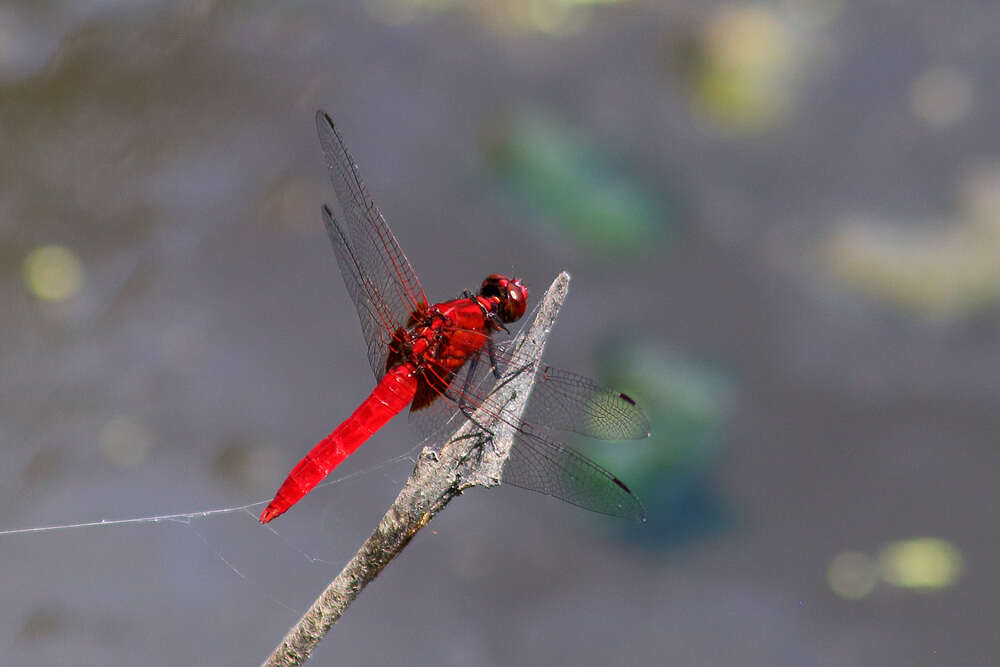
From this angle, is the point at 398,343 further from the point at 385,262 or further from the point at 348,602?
the point at 348,602

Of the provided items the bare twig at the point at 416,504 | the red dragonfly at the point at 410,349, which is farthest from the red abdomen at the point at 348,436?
the bare twig at the point at 416,504

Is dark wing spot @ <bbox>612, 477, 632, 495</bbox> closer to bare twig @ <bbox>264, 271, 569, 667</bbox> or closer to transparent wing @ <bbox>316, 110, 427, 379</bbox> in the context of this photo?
bare twig @ <bbox>264, 271, 569, 667</bbox>

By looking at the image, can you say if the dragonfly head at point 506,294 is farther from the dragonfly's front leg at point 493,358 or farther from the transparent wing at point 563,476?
the transparent wing at point 563,476

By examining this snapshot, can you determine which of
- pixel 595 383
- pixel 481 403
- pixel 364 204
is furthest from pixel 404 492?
pixel 364 204

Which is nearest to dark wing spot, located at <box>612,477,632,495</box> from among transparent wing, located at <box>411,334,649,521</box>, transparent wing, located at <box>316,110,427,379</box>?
transparent wing, located at <box>411,334,649,521</box>

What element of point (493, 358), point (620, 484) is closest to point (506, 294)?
point (493, 358)

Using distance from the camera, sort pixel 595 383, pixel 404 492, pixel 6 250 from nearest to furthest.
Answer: pixel 404 492 < pixel 595 383 < pixel 6 250
